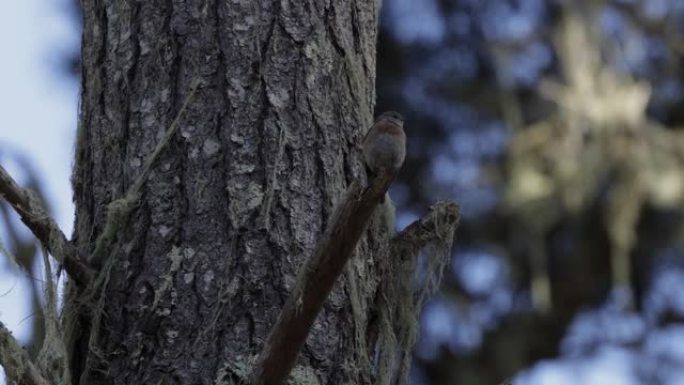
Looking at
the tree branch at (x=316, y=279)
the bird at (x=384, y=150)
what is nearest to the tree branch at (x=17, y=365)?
the tree branch at (x=316, y=279)

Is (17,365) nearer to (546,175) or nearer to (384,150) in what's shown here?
(384,150)

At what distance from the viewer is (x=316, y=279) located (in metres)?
1.57

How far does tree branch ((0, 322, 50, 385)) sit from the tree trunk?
129mm

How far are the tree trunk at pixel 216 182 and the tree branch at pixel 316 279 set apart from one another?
0.10m

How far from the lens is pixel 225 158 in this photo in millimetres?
1799

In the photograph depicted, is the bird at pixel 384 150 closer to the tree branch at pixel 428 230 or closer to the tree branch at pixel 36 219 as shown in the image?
the tree branch at pixel 428 230

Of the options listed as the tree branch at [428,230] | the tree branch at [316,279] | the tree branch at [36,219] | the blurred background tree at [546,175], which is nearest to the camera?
the tree branch at [316,279]

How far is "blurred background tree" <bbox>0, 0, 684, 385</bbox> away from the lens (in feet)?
14.8

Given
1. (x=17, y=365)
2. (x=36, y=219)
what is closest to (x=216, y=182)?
(x=36, y=219)

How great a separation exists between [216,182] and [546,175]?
287 centimetres

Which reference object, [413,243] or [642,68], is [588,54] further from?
[413,243]

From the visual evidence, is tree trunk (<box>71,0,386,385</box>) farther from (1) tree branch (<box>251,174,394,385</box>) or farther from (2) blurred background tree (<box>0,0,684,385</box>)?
(2) blurred background tree (<box>0,0,684,385</box>)

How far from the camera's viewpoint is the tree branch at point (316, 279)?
1.52 meters

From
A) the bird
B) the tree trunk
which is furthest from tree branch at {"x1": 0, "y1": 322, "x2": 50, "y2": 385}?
the bird
